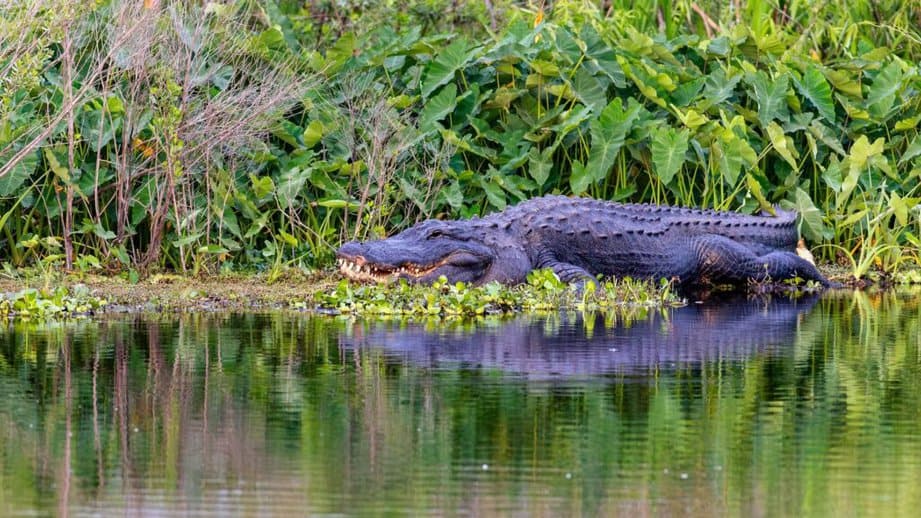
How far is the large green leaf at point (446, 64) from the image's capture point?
15.8 meters

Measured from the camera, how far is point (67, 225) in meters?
14.4

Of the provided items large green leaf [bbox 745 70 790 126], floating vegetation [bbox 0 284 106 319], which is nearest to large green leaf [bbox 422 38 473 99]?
large green leaf [bbox 745 70 790 126]

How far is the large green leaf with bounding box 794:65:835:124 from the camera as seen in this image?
16375mm

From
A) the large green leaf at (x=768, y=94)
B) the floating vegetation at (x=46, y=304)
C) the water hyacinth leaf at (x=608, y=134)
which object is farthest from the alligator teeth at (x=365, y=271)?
the large green leaf at (x=768, y=94)

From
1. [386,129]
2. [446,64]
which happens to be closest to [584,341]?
[386,129]

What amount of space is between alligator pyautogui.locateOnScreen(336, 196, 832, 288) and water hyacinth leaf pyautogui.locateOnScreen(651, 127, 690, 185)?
54 cm

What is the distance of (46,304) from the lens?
446 inches

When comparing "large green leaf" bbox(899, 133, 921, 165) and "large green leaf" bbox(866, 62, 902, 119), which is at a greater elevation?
"large green leaf" bbox(866, 62, 902, 119)

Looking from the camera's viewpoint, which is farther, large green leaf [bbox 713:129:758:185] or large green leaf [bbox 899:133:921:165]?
large green leaf [bbox 899:133:921:165]

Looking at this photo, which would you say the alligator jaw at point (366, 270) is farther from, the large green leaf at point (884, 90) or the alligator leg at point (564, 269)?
the large green leaf at point (884, 90)

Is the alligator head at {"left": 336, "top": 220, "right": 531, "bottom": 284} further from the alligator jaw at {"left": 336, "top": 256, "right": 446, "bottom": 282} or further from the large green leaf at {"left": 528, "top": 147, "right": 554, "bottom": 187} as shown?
the large green leaf at {"left": 528, "top": 147, "right": 554, "bottom": 187}

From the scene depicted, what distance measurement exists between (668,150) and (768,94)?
1.52 metres

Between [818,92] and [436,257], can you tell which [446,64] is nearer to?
[436,257]

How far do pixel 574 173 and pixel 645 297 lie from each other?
9.75 ft
